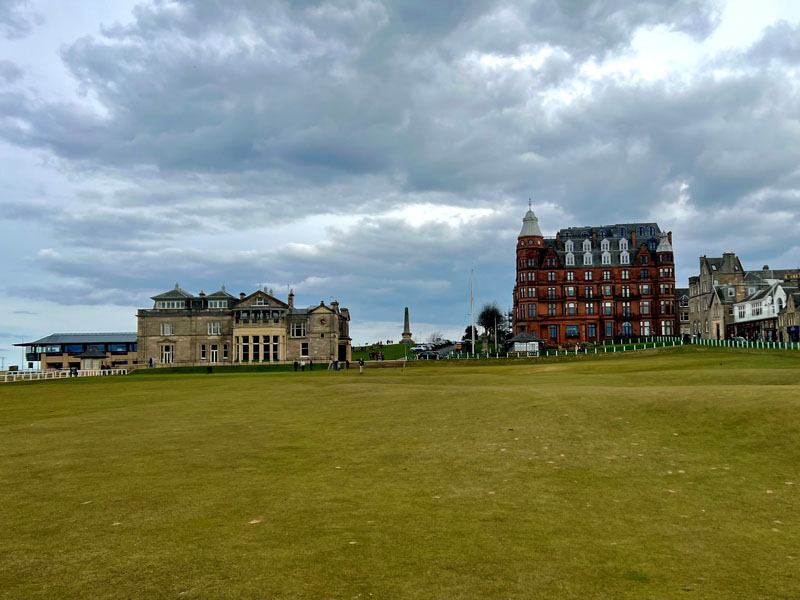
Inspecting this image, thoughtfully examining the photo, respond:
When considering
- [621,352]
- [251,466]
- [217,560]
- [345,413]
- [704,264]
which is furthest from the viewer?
[704,264]

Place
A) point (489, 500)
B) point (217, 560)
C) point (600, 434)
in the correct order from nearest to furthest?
point (217, 560)
point (489, 500)
point (600, 434)

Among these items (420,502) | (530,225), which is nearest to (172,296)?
(530,225)

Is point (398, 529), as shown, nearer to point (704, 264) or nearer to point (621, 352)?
point (621, 352)

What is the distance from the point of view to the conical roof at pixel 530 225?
12912 centimetres

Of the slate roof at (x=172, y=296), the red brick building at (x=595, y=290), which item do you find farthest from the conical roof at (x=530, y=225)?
the slate roof at (x=172, y=296)

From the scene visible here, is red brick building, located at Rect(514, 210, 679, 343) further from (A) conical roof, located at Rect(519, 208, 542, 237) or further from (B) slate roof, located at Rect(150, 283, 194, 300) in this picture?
(B) slate roof, located at Rect(150, 283, 194, 300)

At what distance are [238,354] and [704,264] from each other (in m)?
97.3

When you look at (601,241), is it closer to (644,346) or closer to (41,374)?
(644,346)

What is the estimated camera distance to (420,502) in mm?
14062

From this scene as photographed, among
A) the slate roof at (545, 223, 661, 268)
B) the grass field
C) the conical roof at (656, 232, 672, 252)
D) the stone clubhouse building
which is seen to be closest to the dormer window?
the stone clubhouse building

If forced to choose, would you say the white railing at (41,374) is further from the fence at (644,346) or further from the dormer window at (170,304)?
the fence at (644,346)

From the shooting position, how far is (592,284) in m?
128

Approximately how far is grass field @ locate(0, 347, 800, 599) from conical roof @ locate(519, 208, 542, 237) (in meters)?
102

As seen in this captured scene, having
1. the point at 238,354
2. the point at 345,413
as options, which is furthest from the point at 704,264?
the point at 345,413
